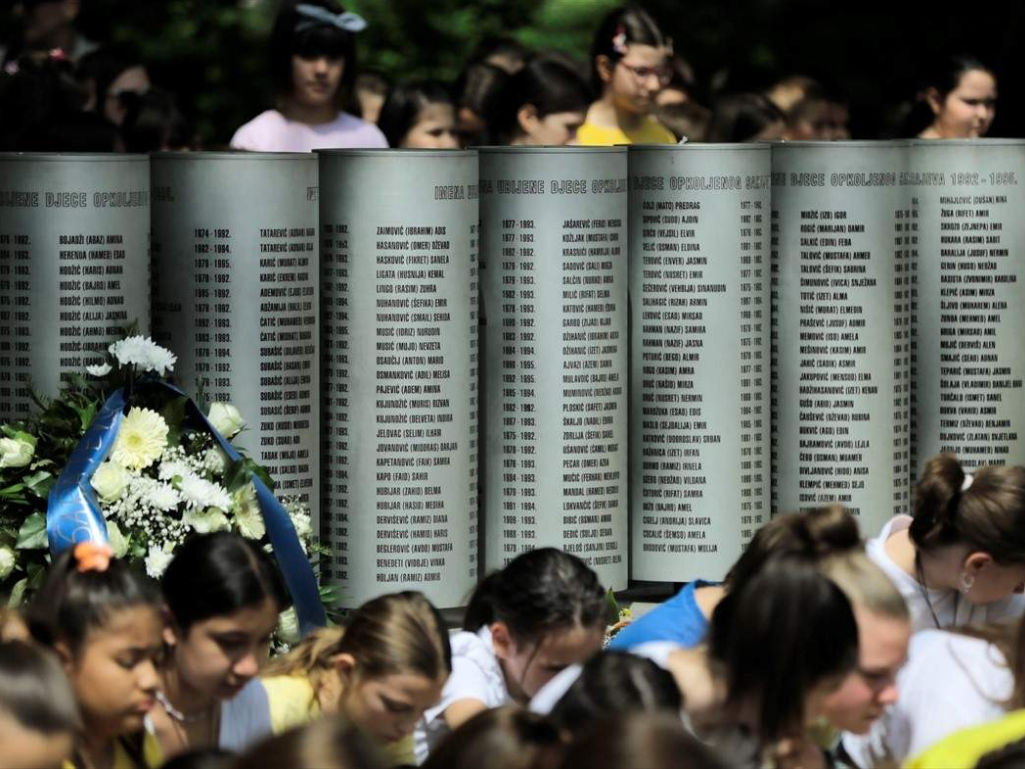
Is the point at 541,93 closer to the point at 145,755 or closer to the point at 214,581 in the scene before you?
the point at 214,581

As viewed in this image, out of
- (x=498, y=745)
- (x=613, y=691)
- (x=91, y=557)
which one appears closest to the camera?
(x=498, y=745)

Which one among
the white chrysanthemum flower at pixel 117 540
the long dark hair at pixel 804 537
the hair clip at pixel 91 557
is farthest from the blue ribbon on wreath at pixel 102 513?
the long dark hair at pixel 804 537

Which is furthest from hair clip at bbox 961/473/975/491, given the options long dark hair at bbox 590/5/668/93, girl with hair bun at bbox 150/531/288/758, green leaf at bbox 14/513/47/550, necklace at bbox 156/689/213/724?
long dark hair at bbox 590/5/668/93

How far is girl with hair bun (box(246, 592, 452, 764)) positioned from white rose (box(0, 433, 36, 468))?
3.74 ft

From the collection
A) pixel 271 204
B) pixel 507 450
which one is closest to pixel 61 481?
pixel 271 204

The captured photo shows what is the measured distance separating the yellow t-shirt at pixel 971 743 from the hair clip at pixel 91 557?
1.85 m

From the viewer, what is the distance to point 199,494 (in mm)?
7250

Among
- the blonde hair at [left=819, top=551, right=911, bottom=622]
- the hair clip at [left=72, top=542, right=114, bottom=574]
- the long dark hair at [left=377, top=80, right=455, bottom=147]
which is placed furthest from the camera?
the long dark hair at [left=377, top=80, right=455, bottom=147]

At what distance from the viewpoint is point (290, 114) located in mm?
10188

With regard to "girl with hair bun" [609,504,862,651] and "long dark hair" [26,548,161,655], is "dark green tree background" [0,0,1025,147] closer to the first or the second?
"girl with hair bun" [609,504,862,651]

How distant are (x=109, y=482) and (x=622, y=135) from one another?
3708 millimetres

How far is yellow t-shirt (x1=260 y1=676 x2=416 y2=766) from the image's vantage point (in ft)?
21.0

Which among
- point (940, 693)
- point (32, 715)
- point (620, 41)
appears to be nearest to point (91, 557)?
point (32, 715)

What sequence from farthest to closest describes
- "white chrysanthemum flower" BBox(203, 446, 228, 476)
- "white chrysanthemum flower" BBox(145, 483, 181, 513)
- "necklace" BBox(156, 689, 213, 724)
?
"white chrysanthemum flower" BBox(203, 446, 228, 476) < "white chrysanthemum flower" BBox(145, 483, 181, 513) < "necklace" BBox(156, 689, 213, 724)
